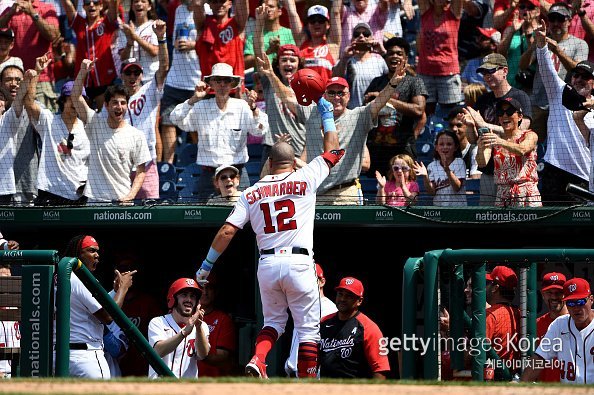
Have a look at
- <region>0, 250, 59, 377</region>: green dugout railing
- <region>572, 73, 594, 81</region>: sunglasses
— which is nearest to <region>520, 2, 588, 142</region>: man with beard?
<region>572, 73, 594, 81</region>: sunglasses

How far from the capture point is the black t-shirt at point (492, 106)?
31.0 feet

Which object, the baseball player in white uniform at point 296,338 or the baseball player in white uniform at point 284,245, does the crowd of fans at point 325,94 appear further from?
the baseball player in white uniform at point 284,245

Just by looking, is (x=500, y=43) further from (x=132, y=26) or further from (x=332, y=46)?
(x=132, y=26)

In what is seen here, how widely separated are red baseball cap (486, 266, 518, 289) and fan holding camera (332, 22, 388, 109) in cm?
330

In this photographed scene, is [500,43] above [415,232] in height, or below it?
above

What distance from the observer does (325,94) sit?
9406 mm

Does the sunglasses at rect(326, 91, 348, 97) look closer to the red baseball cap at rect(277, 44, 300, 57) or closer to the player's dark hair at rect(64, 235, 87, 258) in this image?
the red baseball cap at rect(277, 44, 300, 57)

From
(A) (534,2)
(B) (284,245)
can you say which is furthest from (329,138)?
(A) (534,2)

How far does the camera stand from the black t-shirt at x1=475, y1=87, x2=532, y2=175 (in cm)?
944

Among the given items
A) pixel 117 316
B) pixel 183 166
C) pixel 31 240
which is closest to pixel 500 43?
pixel 183 166

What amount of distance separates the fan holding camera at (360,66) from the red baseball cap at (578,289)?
157 inches

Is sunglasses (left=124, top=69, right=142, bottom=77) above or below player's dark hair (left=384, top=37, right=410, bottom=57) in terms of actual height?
below

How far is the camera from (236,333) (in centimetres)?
916

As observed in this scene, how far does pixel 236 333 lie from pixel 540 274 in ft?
7.90
